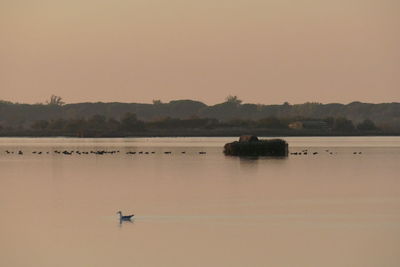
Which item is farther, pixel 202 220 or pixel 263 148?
pixel 263 148

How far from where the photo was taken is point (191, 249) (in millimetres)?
26562

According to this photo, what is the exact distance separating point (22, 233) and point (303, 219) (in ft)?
31.9

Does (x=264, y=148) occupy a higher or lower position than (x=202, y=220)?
higher

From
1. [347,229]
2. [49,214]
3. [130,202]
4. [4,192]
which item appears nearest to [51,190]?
[4,192]

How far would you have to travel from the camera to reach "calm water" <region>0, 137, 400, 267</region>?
25.5 meters

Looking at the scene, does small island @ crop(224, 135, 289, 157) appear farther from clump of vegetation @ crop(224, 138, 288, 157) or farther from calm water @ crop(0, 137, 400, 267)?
calm water @ crop(0, 137, 400, 267)

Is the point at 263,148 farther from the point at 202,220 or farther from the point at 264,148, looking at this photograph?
the point at 202,220

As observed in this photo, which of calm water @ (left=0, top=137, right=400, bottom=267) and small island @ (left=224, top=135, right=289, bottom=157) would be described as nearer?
calm water @ (left=0, top=137, right=400, bottom=267)

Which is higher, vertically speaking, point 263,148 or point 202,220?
point 263,148

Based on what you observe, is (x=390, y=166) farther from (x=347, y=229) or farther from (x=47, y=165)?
(x=347, y=229)

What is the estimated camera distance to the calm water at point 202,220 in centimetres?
2553

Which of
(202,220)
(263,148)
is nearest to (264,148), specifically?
(263,148)

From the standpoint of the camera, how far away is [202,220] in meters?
32.7

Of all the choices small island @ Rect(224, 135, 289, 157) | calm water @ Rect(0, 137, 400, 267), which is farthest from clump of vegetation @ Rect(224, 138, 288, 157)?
calm water @ Rect(0, 137, 400, 267)
